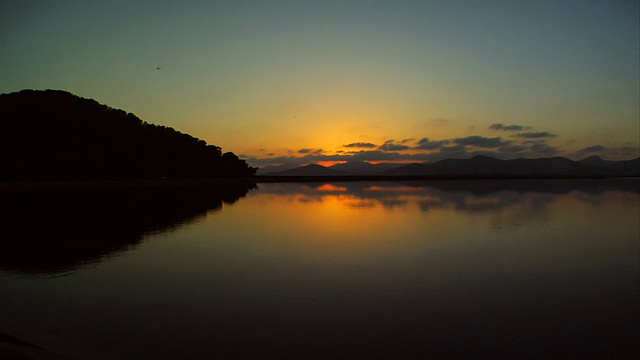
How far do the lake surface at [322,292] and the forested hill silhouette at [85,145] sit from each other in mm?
66632

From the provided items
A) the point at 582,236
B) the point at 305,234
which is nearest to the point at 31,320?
the point at 305,234

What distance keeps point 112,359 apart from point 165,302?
12.0ft

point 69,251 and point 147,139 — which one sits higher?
point 147,139

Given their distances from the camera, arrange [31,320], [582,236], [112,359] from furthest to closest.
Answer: [582,236] → [31,320] → [112,359]

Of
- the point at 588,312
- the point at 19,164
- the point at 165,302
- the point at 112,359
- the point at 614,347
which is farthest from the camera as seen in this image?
the point at 19,164

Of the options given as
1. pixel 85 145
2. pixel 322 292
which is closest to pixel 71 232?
pixel 322 292

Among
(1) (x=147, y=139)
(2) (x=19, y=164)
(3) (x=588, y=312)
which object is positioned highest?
(1) (x=147, y=139)

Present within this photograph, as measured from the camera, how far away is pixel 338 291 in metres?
12.5

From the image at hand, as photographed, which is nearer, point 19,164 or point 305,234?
point 305,234

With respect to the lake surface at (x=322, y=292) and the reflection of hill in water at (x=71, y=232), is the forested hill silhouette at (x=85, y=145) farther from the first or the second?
the lake surface at (x=322, y=292)

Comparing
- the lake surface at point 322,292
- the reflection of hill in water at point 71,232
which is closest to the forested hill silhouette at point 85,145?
the reflection of hill in water at point 71,232

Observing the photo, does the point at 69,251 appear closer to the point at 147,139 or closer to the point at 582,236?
the point at 582,236

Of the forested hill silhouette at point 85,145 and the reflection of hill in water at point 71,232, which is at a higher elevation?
the forested hill silhouette at point 85,145

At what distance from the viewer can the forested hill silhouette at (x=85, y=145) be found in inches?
3189
